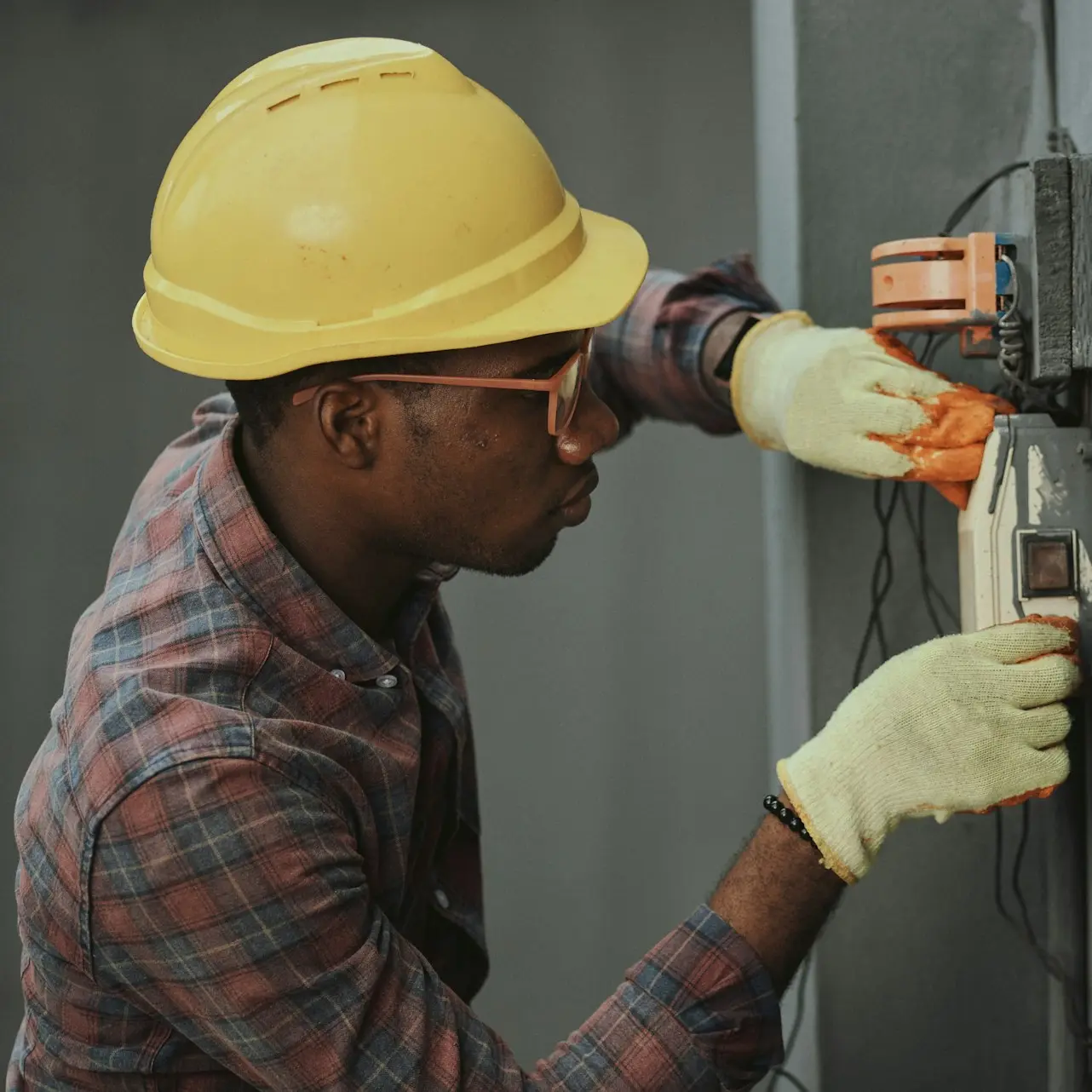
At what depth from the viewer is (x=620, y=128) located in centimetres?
276

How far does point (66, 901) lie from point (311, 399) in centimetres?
50

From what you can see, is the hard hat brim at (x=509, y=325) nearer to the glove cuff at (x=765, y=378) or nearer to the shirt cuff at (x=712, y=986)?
the glove cuff at (x=765, y=378)

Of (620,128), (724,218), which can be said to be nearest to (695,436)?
(724,218)

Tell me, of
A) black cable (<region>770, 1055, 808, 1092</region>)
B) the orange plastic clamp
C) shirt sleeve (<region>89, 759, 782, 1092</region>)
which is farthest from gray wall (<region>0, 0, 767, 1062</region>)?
shirt sleeve (<region>89, 759, 782, 1092</region>)

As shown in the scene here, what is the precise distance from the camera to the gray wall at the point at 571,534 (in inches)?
109

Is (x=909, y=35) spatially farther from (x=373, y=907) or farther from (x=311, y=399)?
(x=373, y=907)

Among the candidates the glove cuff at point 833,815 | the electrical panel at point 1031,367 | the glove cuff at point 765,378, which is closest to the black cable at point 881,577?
the glove cuff at point 765,378

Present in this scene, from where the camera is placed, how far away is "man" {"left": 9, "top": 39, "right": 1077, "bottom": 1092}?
1.12 metres

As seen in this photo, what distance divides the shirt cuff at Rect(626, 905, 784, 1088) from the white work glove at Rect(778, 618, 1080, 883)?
12cm

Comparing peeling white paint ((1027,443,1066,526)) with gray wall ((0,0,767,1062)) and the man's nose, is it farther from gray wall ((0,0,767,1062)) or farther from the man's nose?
gray wall ((0,0,767,1062))

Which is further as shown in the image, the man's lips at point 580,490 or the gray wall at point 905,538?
the gray wall at point 905,538

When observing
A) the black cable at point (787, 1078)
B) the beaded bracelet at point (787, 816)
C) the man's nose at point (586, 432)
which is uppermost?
the man's nose at point (586, 432)

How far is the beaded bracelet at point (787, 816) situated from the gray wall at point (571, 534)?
162 cm

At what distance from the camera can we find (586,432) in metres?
1.31
